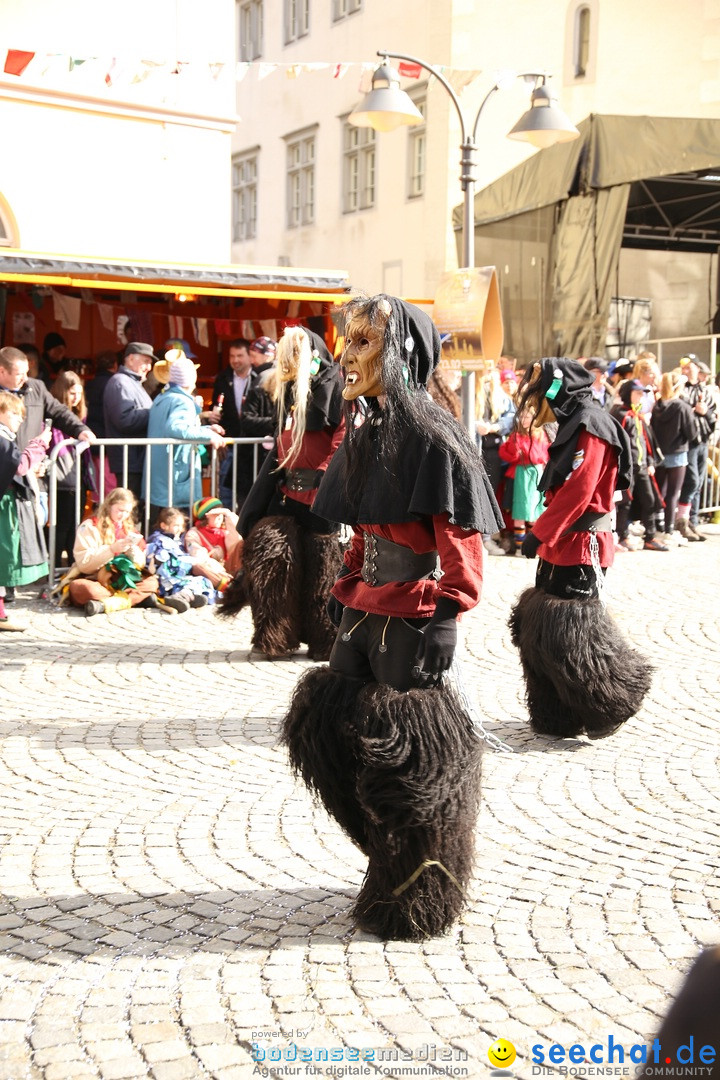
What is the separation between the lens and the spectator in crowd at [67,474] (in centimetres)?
958

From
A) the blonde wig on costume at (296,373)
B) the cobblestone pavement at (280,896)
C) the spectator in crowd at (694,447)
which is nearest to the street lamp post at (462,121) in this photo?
the spectator in crowd at (694,447)

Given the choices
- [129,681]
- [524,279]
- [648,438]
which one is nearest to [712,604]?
[648,438]

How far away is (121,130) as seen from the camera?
16.7 metres

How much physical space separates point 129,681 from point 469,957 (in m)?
4.05

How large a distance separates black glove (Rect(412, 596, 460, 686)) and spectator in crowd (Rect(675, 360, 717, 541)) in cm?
1098

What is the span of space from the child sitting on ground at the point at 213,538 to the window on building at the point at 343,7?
815 inches

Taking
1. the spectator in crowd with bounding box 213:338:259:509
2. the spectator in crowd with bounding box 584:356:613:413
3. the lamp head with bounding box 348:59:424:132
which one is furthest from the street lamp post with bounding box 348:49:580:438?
the spectator in crowd with bounding box 213:338:259:509

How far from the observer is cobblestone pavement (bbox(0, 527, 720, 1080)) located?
10.5ft

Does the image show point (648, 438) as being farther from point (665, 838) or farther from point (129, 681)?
point (665, 838)

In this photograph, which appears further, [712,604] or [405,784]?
[712,604]

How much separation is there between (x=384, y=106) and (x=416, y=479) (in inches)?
341

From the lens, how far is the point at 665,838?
4711 millimetres

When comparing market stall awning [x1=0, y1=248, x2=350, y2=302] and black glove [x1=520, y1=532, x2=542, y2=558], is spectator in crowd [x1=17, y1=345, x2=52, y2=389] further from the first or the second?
black glove [x1=520, y1=532, x2=542, y2=558]

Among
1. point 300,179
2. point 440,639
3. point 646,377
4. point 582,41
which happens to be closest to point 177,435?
point 646,377
